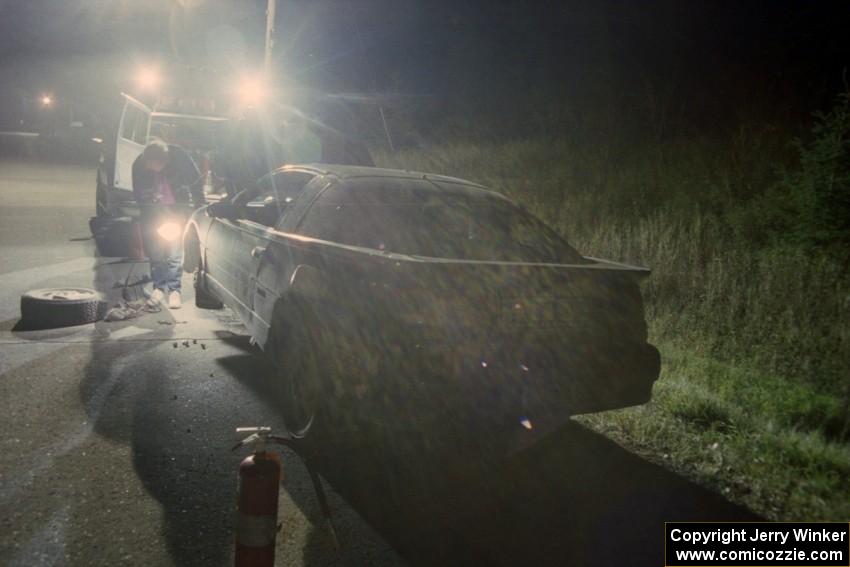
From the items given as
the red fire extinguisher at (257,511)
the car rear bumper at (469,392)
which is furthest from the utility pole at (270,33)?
the red fire extinguisher at (257,511)

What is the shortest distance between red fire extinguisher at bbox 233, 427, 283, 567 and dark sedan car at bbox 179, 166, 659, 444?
1.04 metres

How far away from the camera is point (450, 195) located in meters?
5.42

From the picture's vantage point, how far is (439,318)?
12.6 ft

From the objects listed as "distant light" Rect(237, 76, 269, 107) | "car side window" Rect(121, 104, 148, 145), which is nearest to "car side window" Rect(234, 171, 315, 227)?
"car side window" Rect(121, 104, 148, 145)

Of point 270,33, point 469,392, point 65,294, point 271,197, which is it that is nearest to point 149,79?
point 270,33

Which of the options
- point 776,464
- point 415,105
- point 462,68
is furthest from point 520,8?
point 776,464

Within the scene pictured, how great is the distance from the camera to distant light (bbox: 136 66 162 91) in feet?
49.6

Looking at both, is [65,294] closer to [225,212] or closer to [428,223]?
[225,212]

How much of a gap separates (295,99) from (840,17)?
72.5ft

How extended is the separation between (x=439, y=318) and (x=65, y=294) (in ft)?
17.2

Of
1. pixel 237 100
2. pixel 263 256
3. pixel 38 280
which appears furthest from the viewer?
pixel 237 100

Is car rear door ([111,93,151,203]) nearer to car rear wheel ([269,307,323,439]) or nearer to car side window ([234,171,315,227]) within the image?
car side window ([234,171,315,227])

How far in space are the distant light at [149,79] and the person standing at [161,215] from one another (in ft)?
22.0

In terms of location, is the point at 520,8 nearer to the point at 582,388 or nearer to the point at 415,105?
the point at 415,105
